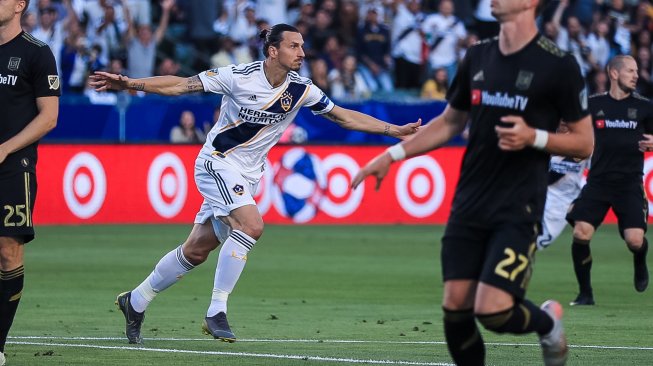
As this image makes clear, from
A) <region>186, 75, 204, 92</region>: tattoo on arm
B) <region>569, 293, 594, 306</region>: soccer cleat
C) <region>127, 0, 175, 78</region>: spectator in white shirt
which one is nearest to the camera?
<region>186, 75, 204, 92</region>: tattoo on arm

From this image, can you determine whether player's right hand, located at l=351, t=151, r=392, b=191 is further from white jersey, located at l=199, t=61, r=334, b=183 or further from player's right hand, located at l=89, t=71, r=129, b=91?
white jersey, located at l=199, t=61, r=334, b=183

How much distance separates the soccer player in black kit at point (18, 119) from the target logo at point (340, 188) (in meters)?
14.9

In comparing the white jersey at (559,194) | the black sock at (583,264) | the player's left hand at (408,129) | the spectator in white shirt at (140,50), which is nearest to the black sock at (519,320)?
the player's left hand at (408,129)

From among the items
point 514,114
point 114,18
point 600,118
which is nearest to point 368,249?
point 600,118

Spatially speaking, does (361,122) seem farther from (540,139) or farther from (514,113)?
(540,139)

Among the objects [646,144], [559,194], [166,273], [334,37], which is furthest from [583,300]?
[334,37]

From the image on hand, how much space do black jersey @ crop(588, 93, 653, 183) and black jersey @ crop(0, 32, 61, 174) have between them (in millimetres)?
7195

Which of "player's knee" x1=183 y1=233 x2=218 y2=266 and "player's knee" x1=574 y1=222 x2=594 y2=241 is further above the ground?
"player's knee" x1=183 y1=233 x2=218 y2=266

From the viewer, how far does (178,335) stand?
11.0 metres

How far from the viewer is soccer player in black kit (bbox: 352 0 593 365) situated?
711cm

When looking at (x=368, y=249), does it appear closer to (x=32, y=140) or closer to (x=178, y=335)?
(x=178, y=335)

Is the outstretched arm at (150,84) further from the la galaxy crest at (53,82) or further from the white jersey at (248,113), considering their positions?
the la galaxy crest at (53,82)

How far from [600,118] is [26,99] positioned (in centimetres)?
745

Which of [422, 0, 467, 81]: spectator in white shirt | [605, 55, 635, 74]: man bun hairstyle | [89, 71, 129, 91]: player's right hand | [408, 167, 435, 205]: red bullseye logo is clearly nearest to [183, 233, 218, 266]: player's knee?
[89, 71, 129, 91]: player's right hand
